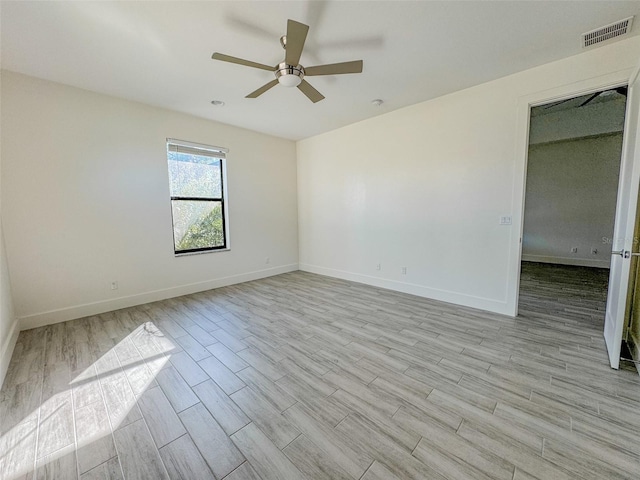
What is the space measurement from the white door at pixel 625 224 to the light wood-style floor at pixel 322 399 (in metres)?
0.29

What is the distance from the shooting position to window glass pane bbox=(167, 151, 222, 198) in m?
3.94

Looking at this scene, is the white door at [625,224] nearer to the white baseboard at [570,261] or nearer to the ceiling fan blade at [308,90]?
Answer: the ceiling fan blade at [308,90]

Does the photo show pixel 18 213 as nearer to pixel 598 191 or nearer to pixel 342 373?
pixel 342 373

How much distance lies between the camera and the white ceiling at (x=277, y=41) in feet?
6.18

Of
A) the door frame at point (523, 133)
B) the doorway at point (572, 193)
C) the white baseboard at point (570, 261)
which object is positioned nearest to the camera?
the door frame at point (523, 133)

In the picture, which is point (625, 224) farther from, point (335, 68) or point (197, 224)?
point (197, 224)

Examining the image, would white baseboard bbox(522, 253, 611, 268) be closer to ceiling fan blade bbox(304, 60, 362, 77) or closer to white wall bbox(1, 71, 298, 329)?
ceiling fan blade bbox(304, 60, 362, 77)

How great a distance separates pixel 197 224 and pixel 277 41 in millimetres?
2998

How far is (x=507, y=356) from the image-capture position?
2.23 m

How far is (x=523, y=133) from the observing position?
9.32 ft

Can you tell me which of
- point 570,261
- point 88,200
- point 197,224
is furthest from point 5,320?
point 570,261

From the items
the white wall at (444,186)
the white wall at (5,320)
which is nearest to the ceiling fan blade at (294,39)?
the white wall at (444,186)

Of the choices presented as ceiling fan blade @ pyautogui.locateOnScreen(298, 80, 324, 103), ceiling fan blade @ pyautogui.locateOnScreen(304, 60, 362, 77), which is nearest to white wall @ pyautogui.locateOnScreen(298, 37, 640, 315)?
ceiling fan blade @ pyautogui.locateOnScreen(298, 80, 324, 103)

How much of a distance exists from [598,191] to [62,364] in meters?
8.66
